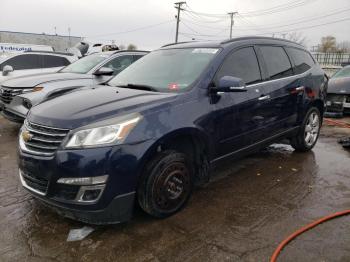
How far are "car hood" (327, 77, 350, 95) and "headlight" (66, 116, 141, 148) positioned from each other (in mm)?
7829

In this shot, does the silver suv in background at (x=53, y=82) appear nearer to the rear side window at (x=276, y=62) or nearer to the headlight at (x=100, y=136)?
the rear side window at (x=276, y=62)

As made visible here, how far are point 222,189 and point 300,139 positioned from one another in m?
2.04

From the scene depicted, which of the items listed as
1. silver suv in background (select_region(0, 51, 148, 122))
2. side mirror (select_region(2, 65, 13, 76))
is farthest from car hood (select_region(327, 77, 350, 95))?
side mirror (select_region(2, 65, 13, 76))

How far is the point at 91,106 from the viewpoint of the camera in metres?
3.29

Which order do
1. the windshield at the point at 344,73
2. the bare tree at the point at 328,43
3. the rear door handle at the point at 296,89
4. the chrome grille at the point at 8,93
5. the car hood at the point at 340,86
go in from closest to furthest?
the rear door handle at the point at 296,89 < the chrome grille at the point at 8,93 < the car hood at the point at 340,86 < the windshield at the point at 344,73 < the bare tree at the point at 328,43

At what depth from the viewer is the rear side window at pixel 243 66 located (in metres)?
4.08

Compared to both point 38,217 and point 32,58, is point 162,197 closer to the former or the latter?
point 38,217

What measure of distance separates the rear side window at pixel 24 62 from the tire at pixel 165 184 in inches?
A: 355

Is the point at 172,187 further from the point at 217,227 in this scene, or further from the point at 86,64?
the point at 86,64

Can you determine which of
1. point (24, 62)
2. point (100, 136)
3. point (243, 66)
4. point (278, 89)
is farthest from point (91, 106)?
point (24, 62)

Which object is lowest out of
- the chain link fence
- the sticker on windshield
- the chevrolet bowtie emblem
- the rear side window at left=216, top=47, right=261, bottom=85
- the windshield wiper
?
the chevrolet bowtie emblem

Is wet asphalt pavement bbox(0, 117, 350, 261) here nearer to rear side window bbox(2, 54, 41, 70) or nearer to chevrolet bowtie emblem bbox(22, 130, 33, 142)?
chevrolet bowtie emblem bbox(22, 130, 33, 142)

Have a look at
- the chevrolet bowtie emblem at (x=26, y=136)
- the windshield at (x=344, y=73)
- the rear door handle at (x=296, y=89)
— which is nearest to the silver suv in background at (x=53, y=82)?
the chevrolet bowtie emblem at (x=26, y=136)

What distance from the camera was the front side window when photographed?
7906 millimetres
